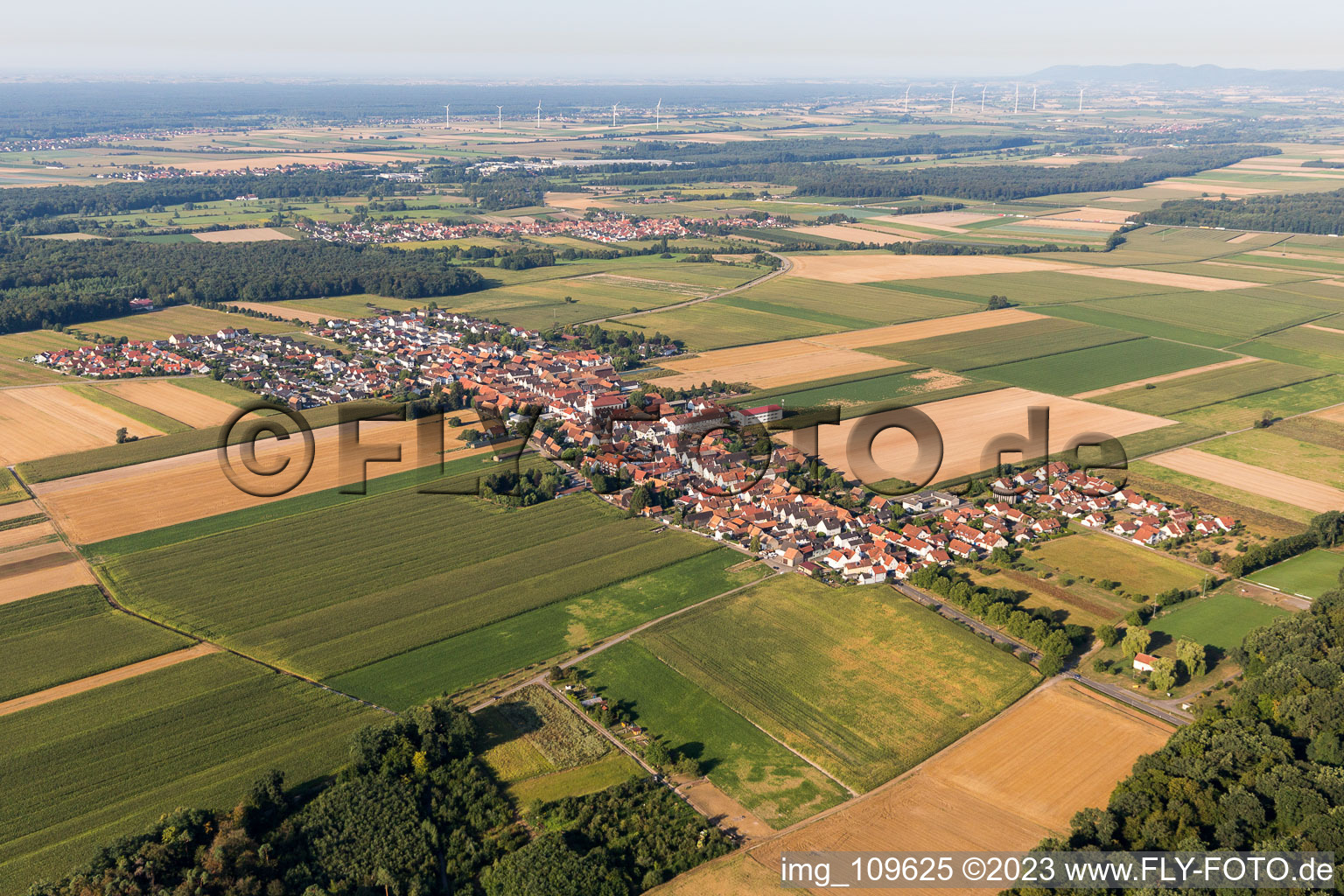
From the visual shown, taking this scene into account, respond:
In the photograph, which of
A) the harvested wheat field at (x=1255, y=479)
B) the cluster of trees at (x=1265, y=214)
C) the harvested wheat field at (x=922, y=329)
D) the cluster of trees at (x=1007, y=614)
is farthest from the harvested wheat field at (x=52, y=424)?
the cluster of trees at (x=1265, y=214)

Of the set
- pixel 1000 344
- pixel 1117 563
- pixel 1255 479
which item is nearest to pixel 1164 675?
pixel 1117 563

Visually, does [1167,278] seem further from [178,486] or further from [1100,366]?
[178,486]

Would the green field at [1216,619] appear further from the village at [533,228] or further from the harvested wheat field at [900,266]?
the village at [533,228]

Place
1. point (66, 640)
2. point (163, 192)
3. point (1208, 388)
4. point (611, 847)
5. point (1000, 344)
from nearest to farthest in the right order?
point (611, 847) < point (66, 640) < point (1208, 388) < point (1000, 344) < point (163, 192)

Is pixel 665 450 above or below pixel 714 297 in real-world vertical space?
below

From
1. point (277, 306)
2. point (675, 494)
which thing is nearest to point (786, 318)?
point (675, 494)

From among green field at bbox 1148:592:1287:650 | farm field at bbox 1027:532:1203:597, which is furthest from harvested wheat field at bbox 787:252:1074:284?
green field at bbox 1148:592:1287:650

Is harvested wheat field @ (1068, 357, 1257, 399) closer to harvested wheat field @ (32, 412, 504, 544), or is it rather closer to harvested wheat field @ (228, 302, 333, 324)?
harvested wheat field @ (32, 412, 504, 544)
